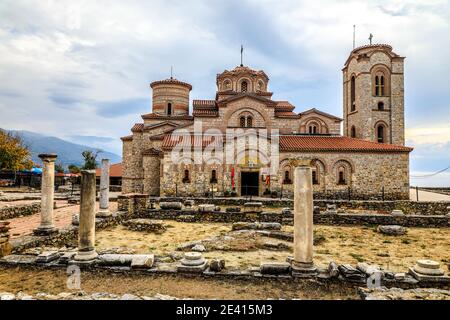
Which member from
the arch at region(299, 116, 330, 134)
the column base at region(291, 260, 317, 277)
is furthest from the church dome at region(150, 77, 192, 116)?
the column base at region(291, 260, 317, 277)

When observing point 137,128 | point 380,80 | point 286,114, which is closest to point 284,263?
point 286,114

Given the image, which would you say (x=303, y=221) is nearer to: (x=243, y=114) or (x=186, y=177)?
(x=186, y=177)

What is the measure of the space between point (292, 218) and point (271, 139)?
9.81 metres

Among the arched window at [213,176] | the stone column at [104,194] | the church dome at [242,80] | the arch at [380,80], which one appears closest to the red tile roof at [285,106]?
the church dome at [242,80]

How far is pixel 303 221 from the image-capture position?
6227 millimetres

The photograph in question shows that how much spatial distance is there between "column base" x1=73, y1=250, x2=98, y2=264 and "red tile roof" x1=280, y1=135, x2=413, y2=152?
17610 mm

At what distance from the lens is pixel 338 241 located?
10422mm

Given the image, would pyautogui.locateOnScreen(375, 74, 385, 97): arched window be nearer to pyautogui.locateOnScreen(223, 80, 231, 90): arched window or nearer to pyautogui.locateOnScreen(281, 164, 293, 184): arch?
pyautogui.locateOnScreen(281, 164, 293, 184): arch

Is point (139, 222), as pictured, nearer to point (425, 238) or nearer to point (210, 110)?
point (425, 238)

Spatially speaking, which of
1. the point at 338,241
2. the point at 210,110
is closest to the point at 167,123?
the point at 210,110

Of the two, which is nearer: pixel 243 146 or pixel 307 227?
pixel 307 227

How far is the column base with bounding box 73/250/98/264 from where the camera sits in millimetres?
6554

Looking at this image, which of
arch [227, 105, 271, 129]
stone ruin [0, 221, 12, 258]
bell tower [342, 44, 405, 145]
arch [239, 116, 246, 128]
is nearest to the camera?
stone ruin [0, 221, 12, 258]
